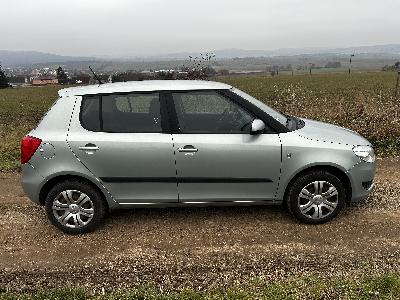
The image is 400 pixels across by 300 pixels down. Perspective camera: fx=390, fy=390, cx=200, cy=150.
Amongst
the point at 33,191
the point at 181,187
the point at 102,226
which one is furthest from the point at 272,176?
the point at 33,191

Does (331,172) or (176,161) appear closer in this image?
(176,161)

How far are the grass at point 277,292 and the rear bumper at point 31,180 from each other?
132 centimetres

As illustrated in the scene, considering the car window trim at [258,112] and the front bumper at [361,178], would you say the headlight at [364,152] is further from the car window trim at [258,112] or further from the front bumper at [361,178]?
the car window trim at [258,112]

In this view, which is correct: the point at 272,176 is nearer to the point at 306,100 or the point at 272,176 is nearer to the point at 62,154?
the point at 62,154

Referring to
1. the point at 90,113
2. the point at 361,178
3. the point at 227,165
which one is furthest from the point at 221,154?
the point at 361,178

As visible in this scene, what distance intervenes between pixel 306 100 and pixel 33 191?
8.83 meters

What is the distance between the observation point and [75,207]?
4.57 m

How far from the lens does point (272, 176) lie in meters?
4.48

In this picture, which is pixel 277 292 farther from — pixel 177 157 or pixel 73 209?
pixel 73 209

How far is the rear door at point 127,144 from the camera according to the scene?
436 centimetres

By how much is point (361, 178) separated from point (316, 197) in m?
0.58

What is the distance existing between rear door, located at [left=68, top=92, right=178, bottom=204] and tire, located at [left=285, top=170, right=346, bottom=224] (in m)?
1.40

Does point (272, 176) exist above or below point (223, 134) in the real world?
below

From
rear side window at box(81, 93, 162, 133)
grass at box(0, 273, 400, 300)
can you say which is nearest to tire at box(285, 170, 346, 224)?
grass at box(0, 273, 400, 300)
